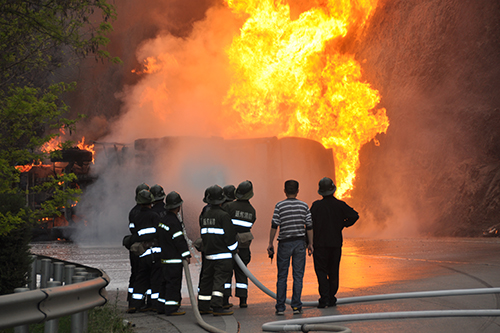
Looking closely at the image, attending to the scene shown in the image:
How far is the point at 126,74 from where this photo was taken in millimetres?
47938

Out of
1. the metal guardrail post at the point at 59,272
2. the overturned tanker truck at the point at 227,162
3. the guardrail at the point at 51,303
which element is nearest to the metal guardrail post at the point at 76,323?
the guardrail at the point at 51,303

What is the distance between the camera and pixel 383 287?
8.24 m

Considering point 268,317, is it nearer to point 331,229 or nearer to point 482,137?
point 331,229

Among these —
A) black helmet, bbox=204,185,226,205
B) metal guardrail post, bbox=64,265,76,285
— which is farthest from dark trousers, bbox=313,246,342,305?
metal guardrail post, bbox=64,265,76,285

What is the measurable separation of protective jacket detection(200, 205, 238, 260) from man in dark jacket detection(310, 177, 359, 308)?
129 cm

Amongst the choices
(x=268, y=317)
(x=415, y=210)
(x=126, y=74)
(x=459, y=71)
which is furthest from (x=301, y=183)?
(x=126, y=74)

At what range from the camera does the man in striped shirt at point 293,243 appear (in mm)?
6520

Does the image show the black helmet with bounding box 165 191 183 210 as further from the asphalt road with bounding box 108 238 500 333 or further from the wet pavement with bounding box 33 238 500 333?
the asphalt road with bounding box 108 238 500 333

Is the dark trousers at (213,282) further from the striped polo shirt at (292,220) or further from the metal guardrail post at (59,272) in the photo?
the metal guardrail post at (59,272)

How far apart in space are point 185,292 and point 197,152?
1256cm

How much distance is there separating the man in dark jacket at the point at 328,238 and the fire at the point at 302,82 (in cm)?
1933

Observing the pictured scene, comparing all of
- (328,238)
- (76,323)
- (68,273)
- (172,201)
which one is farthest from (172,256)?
(76,323)

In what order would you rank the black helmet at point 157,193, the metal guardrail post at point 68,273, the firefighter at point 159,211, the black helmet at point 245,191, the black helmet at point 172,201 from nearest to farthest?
1. the metal guardrail post at point 68,273
2. the firefighter at point 159,211
3. the black helmet at point 172,201
4. the black helmet at point 245,191
5. the black helmet at point 157,193

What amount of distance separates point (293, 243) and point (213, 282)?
1318 mm
